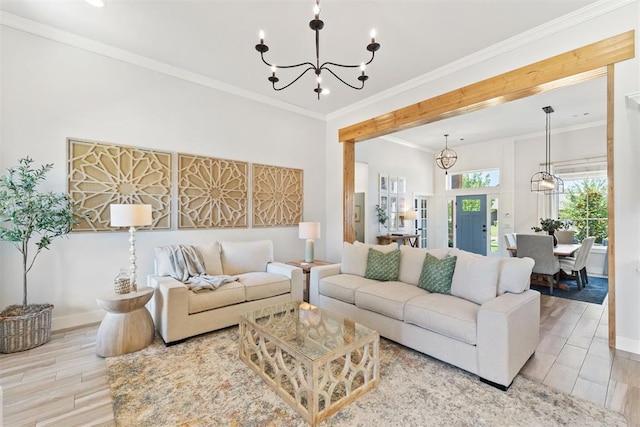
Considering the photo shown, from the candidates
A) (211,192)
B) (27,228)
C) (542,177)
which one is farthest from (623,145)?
(27,228)

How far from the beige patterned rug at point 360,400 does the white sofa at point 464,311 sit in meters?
0.17

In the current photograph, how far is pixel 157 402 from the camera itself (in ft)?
6.32

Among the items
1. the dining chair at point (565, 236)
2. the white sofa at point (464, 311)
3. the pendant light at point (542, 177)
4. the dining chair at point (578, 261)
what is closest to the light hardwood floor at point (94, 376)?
the white sofa at point (464, 311)

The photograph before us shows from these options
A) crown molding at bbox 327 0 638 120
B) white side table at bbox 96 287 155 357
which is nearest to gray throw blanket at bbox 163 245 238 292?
white side table at bbox 96 287 155 357

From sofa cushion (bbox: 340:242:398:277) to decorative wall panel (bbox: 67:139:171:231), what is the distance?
7.90 ft

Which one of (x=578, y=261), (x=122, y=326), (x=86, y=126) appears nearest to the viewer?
(x=122, y=326)

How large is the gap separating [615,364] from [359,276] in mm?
2395

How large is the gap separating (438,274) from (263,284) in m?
1.98

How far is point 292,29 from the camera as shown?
2992 mm

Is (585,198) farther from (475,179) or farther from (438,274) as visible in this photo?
(438,274)

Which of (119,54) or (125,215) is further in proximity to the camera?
(119,54)

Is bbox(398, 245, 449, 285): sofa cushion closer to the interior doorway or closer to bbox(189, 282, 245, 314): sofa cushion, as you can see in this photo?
bbox(189, 282, 245, 314): sofa cushion

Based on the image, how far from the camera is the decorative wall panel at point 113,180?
10.4ft

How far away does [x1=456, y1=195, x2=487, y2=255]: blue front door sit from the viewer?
7.57 m
